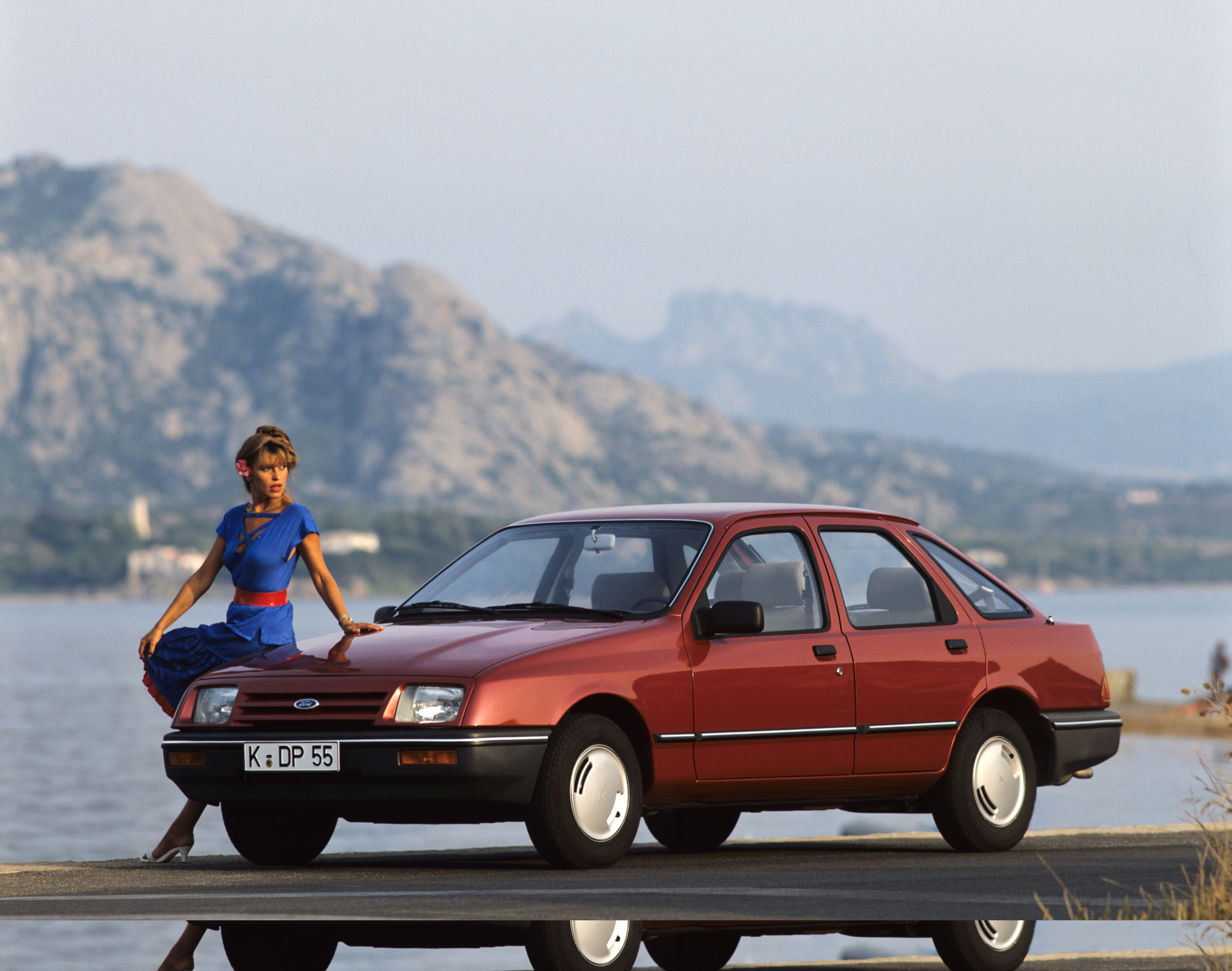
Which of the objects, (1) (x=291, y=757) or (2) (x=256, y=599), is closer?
(1) (x=291, y=757)

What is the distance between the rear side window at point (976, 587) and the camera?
35.0 feet

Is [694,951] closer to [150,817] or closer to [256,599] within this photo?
[256,599]

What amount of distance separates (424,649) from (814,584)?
7.21 ft

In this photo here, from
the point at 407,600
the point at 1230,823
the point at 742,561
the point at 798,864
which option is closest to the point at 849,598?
the point at 742,561

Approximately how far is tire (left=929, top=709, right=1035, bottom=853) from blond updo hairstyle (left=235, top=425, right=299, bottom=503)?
3623 millimetres

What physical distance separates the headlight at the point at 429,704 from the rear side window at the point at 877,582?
244cm

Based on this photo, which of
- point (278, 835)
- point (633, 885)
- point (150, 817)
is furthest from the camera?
point (150, 817)

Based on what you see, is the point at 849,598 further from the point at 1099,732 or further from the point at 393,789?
the point at 393,789

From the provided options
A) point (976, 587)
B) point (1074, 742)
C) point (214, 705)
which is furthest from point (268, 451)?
point (1074, 742)

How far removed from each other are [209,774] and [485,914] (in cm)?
216

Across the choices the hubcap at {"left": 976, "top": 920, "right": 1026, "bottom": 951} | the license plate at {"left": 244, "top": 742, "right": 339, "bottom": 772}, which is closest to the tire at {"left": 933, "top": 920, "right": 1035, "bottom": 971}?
the hubcap at {"left": 976, "top": 920, "right": 1026, "bottom": 951}

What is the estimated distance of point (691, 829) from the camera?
10906 mm

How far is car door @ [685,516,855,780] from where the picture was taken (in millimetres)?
9109

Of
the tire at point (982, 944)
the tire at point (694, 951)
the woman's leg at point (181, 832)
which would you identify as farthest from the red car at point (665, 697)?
the tire at point (982, 944)
